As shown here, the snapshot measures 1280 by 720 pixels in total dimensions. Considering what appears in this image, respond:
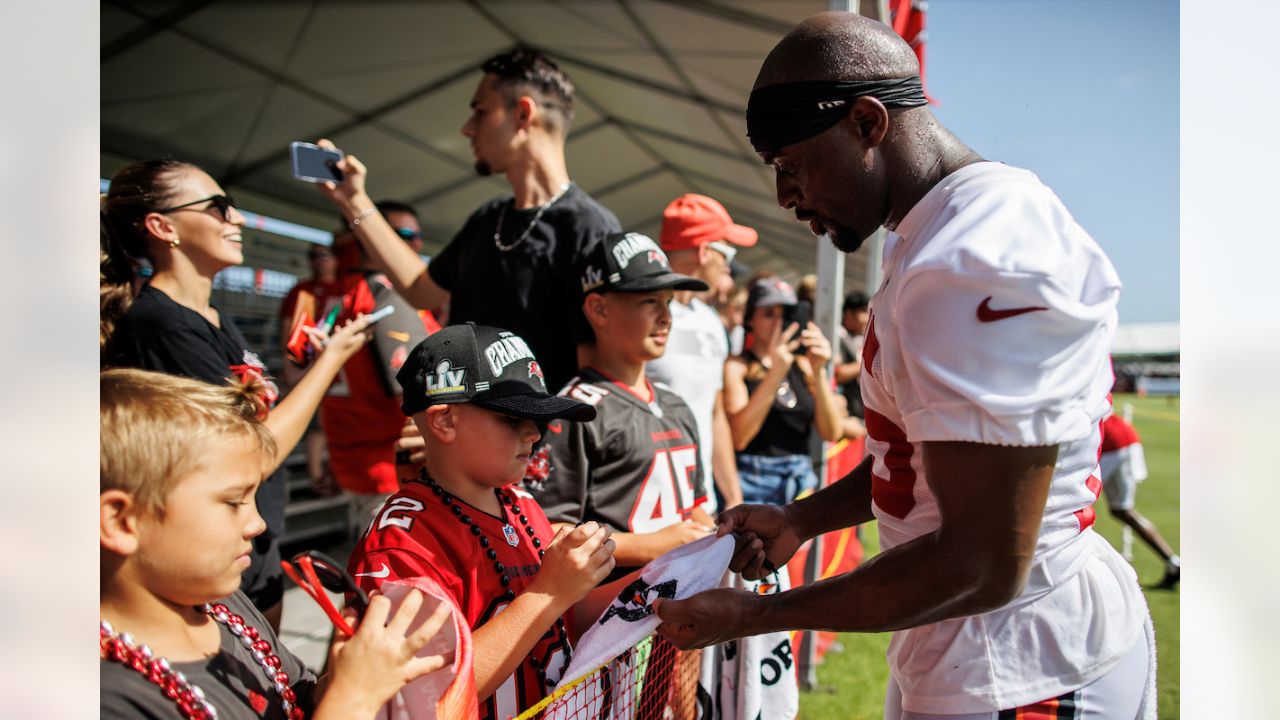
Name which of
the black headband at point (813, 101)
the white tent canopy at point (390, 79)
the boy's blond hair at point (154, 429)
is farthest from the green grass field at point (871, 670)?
the white tent canopy at point (390, 79)

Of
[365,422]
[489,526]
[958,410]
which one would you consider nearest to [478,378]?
[489,526]

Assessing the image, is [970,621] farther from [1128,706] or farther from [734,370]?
[734,370]

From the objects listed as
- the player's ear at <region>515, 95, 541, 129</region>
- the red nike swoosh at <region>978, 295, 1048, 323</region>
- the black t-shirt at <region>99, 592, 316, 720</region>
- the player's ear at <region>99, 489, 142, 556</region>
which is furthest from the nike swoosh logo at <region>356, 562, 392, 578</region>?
the player's ear at <region>515, 95, 541, 129</region>

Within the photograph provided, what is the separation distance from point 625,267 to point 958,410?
5.08ft

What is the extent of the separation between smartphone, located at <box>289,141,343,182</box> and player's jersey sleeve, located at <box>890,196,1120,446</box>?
2131 mm

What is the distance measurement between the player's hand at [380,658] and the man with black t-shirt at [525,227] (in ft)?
5.15

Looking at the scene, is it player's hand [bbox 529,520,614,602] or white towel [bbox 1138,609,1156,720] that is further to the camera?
player's hand [bbox 529,520,614,602]

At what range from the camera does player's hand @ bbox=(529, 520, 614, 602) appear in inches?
62.6

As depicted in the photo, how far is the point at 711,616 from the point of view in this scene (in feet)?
4.78

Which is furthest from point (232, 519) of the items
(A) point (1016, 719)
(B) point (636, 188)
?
(B) point (636, 188)

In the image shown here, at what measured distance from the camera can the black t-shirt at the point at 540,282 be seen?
9.02 ft

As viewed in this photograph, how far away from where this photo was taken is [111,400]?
1146 millimetres

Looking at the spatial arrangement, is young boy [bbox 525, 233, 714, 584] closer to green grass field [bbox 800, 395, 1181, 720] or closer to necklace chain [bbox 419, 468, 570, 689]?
necklace chain [bbox 419, 468, 570, 689]

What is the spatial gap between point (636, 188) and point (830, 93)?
11.0 m
